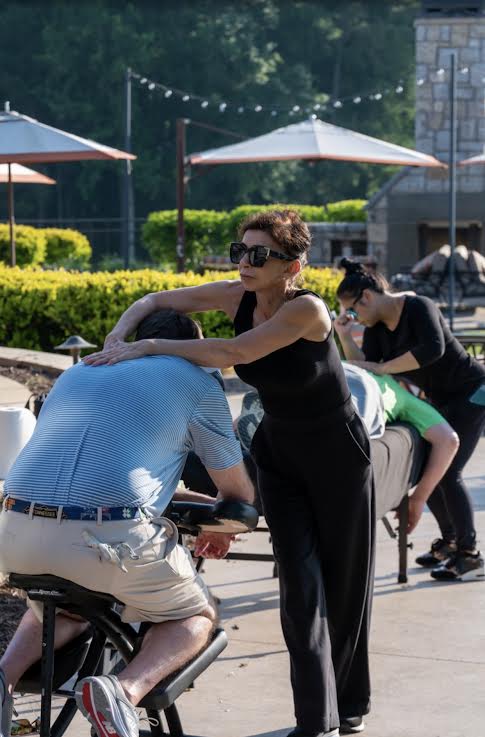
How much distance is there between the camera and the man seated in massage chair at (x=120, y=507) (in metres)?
3.18

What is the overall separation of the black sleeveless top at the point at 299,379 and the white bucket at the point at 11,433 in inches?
117

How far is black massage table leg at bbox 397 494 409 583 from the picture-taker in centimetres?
603

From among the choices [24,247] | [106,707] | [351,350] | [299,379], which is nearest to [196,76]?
[24,247]

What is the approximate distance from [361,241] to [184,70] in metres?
27.9

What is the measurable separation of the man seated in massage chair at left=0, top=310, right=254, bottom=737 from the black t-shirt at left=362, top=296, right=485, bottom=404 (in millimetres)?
2690

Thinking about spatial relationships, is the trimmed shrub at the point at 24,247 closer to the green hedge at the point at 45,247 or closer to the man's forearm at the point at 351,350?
the green hedge at the point at 45,247

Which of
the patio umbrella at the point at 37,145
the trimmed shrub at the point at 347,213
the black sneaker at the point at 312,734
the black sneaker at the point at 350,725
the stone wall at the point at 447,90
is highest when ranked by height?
the stone wall at the point at 447,90

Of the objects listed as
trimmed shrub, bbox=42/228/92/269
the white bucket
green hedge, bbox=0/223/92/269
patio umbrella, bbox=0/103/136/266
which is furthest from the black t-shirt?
trimmed shrub, bbox=42/228/92/269

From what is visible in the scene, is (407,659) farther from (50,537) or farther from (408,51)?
(408,51)

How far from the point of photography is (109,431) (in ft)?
10.8

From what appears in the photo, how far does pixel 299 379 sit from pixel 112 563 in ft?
2.79

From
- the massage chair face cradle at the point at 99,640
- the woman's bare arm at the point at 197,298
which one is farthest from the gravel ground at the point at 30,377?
the massage chair face cradle at the point at 99,640

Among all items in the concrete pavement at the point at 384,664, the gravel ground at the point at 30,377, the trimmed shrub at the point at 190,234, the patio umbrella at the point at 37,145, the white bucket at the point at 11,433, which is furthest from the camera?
the trimmed shrub at the point at 190,234

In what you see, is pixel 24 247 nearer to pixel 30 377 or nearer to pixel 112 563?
pixel 30 377
